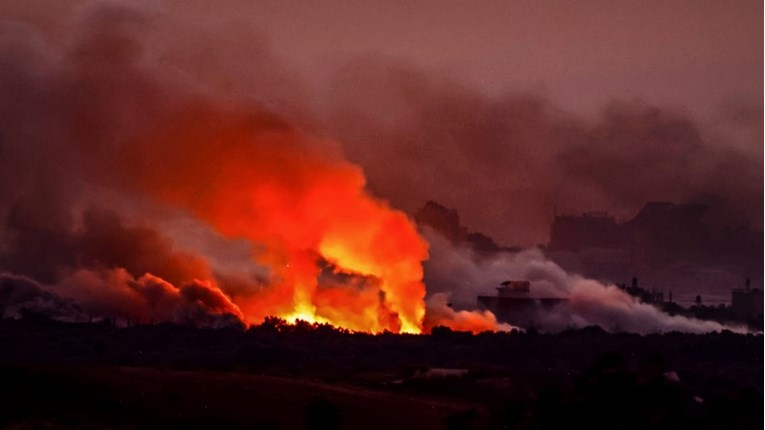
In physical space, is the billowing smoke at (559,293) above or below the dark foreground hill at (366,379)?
above

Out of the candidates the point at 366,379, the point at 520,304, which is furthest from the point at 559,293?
the point at 366,379

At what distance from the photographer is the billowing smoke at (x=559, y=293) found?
10619 centimetres

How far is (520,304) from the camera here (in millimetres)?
104250

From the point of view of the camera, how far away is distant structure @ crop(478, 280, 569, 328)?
104 metres

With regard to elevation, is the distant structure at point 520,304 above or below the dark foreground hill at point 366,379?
above

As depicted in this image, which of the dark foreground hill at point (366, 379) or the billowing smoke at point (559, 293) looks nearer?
the dark foreground hill at point (366, 379)

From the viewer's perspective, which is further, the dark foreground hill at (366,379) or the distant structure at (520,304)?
the distant structure at (520,304)

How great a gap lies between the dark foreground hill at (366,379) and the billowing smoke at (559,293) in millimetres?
10445

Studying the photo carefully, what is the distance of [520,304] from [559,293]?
467 cm

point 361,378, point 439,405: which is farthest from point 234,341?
point 439,405

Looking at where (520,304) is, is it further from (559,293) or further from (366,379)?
(366,379)

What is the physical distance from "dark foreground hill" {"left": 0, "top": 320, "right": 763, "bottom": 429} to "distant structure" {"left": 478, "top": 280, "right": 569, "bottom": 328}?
8.38 metres

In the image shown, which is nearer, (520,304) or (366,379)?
(366,379)

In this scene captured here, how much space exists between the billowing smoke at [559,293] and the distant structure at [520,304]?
31 centimetres
